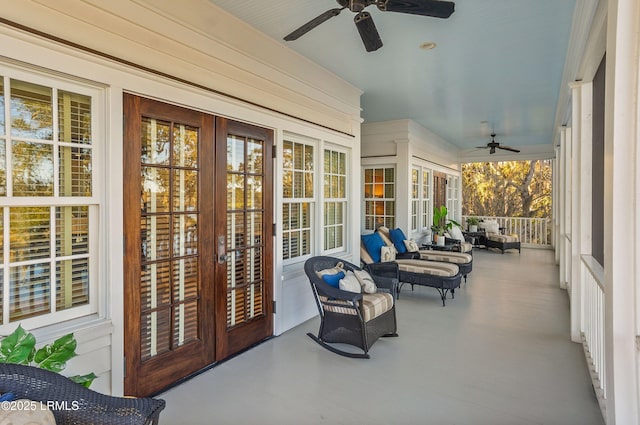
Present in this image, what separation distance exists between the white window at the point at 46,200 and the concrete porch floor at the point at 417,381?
3.72 ft

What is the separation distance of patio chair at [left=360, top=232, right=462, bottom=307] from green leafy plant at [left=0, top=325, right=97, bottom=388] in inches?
168

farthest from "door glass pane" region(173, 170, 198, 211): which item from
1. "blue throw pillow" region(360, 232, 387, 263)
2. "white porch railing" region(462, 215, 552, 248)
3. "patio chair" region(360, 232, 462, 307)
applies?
"white porch railing" region(462, 215, 552, 248)

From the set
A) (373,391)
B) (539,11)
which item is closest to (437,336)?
(373,391)

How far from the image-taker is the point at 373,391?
284 centimetres

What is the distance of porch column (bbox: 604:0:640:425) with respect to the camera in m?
1.72

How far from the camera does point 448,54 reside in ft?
13.5

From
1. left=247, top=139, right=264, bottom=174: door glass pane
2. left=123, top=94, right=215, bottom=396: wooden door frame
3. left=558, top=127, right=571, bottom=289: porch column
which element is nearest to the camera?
left=123, top=94, right=215, bottom=396: wooden door frame

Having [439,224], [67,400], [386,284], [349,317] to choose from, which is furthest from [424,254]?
[67,400]

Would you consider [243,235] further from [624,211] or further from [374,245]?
[624,211]

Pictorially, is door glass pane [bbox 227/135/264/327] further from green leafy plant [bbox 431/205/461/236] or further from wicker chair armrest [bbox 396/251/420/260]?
green leafy plant [bbox 431/205/461/236]

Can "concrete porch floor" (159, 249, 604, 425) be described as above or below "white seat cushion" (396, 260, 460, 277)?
below

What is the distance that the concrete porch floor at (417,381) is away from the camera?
252cm

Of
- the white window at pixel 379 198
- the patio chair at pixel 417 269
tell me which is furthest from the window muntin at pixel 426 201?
the patio chair at pixel 417 269

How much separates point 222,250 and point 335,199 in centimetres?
222
